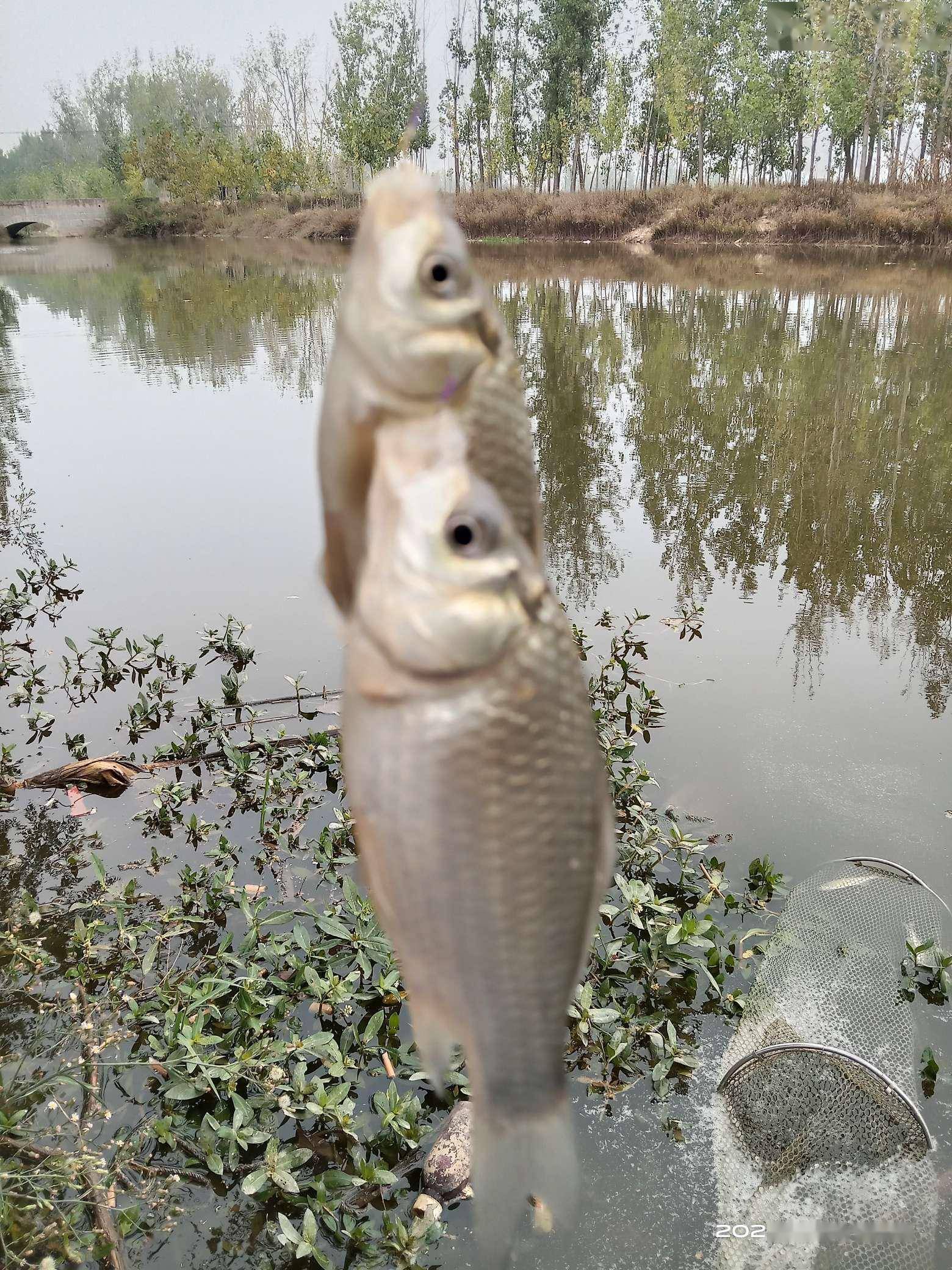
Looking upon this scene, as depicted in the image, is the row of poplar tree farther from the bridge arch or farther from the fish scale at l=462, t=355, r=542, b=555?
the fish scale at l=462, t=355, r=542, b=555

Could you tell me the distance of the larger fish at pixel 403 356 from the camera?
0.84 meters

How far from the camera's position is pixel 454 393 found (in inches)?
34.1

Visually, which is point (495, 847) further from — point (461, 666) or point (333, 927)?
point (333, 927)

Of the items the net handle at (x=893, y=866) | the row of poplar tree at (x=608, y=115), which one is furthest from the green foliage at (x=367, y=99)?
the net handle at (x=893, y=866)

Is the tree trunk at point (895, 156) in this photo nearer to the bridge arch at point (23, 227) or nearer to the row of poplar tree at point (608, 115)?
the row of poplar tree at point (608, 115)

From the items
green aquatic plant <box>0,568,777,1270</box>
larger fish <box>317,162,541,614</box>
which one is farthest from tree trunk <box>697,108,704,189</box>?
larger fish <box>317,162,541,614</box>

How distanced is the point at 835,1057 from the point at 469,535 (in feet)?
10.1

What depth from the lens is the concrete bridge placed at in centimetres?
5644

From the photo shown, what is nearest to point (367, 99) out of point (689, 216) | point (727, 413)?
point (689, 216)

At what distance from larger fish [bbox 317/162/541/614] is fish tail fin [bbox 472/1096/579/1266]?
1.86ft

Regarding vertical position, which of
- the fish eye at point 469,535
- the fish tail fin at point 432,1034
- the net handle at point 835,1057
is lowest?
the net handle at point 835,1057

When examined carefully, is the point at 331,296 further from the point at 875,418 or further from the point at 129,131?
the point at 129,131

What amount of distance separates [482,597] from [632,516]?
833 centimetres

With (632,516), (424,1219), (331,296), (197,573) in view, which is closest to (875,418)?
(632,516)
